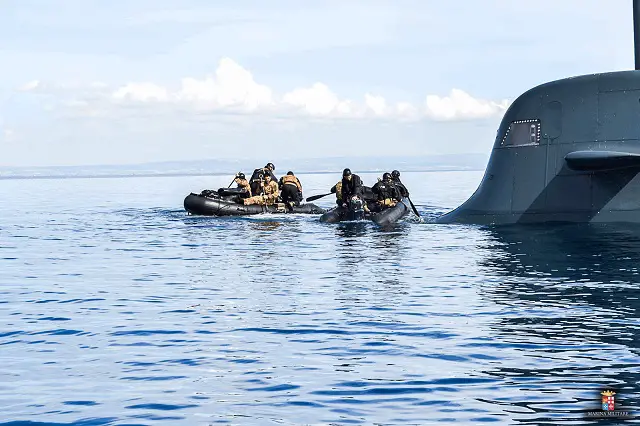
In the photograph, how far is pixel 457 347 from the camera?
12094 millimetres

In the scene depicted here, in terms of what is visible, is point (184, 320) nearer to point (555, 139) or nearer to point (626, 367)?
point (626, 367)

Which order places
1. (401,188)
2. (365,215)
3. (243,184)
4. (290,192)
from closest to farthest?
(365,215) < (401,188) < (290,192) < (243,184)

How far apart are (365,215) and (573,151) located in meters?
12.2

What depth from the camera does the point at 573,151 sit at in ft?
86.8

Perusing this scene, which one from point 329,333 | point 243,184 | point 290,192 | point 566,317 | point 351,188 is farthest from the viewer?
point 243,184

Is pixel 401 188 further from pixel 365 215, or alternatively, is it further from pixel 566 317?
pixel 566 317

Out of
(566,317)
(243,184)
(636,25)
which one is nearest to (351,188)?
(243,184)

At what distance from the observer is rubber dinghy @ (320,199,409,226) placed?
118 feet

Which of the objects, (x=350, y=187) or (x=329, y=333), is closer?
(x=329, y=333)

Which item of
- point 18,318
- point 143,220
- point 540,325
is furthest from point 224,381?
point 143,220

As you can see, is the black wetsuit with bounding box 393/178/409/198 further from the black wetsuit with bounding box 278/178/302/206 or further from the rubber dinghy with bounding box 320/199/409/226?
the black wetsuit with bounding box 278/178/302/206

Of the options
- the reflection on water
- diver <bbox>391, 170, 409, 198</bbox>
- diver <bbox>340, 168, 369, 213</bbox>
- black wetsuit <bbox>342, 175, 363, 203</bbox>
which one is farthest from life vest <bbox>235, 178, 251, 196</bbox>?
the reflection on water

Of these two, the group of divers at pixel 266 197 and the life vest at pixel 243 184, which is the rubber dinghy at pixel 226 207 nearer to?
the group of divers at pixel 266 197

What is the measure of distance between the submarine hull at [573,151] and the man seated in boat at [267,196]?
16.3 metres
